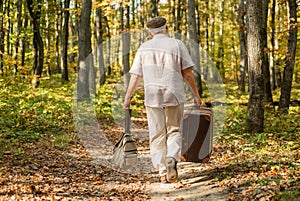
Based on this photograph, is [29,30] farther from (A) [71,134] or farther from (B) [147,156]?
(B) [147,156]

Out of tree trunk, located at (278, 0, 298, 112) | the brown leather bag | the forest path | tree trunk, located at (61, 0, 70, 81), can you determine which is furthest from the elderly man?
tree trunk, located at (61, 0, 70, 81)

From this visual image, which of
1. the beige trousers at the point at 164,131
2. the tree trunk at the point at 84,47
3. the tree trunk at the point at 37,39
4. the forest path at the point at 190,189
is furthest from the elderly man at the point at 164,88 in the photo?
the tree trunk at the point at 37,39

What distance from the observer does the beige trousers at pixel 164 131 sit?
574 cm

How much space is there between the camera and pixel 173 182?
5805 millimetres

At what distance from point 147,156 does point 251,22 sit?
12.6 feet

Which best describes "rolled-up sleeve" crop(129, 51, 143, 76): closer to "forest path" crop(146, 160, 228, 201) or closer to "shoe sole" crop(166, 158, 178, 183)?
"shoe sole" crop(166, 158, 178, 183)

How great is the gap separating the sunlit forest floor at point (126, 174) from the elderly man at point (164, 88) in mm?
497

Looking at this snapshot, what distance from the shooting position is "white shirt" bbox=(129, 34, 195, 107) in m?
5.64

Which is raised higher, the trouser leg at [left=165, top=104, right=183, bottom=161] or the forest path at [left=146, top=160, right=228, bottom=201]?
the trouser leg at [left=165, top=104, right=183, bottom=161]

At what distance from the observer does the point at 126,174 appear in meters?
6.81

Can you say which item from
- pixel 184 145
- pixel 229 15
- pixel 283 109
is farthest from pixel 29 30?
pixel 229 15

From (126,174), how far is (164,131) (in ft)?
4.69

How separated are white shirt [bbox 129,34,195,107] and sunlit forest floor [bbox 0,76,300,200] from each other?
1.32 m

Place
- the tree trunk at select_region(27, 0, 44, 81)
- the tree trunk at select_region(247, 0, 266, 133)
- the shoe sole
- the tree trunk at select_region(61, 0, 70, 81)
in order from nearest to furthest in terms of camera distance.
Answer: the shoe sole < the tree trunk at select_region(247, 0, 266, 133) < the tree trunk at select_region(27, 0, 44, 81) < the tree trunk at select_region(61, 0, 70, 81)
